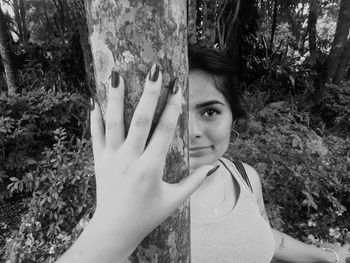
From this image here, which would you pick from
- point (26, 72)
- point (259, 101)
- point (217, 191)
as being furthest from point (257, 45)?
point (217, 191)

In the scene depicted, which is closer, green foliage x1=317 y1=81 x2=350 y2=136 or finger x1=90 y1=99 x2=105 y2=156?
finger x1=90 y1=99 x2=105 y2=156

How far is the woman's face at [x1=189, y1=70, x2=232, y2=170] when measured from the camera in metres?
1.25

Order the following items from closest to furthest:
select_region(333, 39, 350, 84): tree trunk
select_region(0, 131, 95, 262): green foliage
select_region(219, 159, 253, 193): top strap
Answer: select_region(219, 159, 253, 193): top strap, select_region(0, 131, 95, 262): green foliage, select_region(333, 39, 350, 84): tree trunk

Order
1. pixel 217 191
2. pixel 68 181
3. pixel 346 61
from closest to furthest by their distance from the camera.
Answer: pixel 217 191 < pixel 68 181 < pixel 346 61

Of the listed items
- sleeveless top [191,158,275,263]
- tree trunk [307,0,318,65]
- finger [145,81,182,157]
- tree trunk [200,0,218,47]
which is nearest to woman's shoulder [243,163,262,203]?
sleeveless top [191,158,275,263]

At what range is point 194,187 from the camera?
0.68 metres

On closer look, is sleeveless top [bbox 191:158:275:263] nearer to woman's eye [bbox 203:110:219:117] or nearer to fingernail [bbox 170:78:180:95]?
woman's eye [bbox 203:110:219:117]

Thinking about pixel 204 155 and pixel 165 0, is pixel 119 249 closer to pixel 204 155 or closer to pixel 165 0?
pixel 165 0

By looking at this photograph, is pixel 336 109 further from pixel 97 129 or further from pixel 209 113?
pixel 97 129

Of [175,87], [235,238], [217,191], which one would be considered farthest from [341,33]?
[175,87]

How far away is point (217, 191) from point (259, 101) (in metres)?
4.45

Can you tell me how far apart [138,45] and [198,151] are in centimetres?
67

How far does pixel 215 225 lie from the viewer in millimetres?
1189

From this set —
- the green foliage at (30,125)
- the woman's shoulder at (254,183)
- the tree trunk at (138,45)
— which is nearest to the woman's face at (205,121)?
the woman's shoulder at (254,183)
